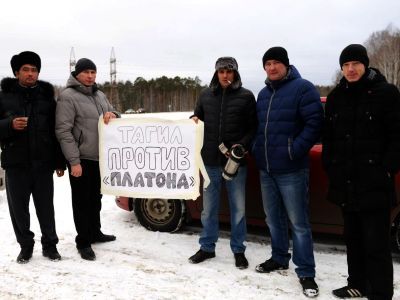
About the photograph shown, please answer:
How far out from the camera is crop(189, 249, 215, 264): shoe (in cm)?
396

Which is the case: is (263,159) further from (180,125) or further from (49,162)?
(49,162)

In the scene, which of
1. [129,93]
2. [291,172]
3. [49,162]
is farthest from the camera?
[129,93]

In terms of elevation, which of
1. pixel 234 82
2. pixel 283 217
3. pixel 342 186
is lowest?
pixel 283 217

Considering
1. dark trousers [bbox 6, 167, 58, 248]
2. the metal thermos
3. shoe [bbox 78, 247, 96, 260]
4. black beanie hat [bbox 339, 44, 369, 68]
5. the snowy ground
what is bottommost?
the snowy ground

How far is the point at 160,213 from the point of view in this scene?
486 cm

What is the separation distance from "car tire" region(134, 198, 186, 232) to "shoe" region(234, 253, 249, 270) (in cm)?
105

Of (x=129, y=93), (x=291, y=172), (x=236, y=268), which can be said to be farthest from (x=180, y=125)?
(x=129, y=93)

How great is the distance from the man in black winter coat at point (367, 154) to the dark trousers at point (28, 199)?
8.82 feet

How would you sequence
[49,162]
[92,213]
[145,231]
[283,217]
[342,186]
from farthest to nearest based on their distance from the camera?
[145,231] < [92,213] < [49,162] < [283,217] < [342,186]

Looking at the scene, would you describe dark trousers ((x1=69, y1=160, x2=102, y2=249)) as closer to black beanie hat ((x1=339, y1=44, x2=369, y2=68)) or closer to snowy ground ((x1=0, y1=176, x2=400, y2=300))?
snowy ground ((x1=0, y1=176, x2=400, y2=300))

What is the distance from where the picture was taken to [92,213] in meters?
4.46

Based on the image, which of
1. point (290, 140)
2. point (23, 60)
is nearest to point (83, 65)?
point (23, 60)

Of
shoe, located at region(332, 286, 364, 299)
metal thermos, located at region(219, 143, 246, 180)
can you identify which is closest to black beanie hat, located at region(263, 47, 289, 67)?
metal thermos, located at region(219, 143, 246, 180)

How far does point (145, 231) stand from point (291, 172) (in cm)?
224
